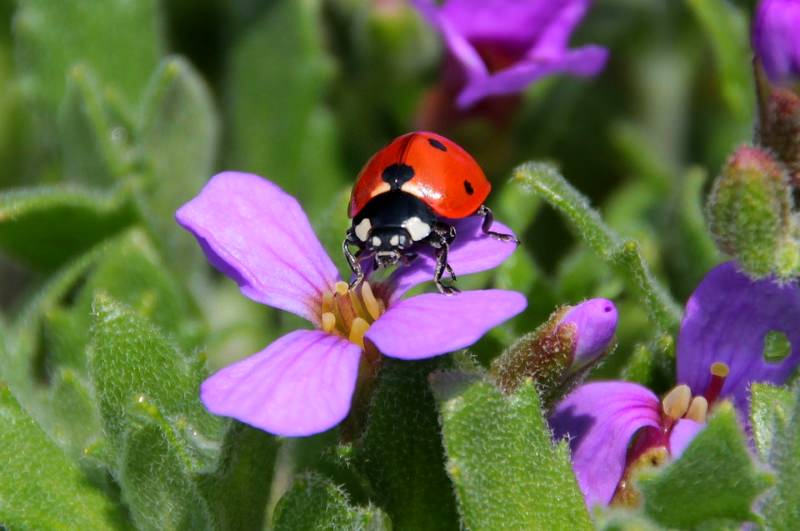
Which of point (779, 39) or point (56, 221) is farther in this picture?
point (56, 221)

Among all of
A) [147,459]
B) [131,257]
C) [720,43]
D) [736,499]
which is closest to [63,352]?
[131,257]

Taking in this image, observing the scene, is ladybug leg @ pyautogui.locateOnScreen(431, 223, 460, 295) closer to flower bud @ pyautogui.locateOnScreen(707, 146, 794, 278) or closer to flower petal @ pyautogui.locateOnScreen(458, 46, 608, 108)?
flower bud @ pyautogui.locateOnScreen(707, 146, 794, 278)

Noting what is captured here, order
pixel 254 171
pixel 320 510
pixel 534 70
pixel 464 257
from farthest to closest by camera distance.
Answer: pixel 254 171 < pixel 534 70 < pixel 464 257 < pixel 320 510

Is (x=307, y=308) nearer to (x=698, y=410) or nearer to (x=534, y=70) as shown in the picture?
(x=698, y=410)

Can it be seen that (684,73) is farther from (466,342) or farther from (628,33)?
(466,342)

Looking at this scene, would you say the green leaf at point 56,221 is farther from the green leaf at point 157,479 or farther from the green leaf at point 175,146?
the green leaf at point 157,479

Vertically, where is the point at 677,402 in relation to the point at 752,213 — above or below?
below

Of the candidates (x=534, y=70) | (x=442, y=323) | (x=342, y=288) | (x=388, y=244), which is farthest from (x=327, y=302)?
(x=534, y=70)
